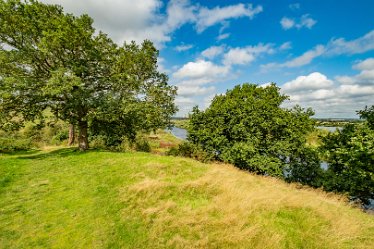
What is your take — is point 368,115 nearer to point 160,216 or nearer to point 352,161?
point 352,161

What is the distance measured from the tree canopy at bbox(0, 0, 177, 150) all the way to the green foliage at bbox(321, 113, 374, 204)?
16328mm

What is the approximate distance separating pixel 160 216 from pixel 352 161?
15.8 metres

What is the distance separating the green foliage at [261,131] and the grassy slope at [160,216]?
10.1 m

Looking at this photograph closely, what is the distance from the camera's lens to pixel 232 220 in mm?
8773

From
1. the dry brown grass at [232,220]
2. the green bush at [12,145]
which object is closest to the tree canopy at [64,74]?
the green bush at [12,145]

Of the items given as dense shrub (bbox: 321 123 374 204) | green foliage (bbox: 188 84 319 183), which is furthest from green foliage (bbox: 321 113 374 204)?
green foliage (bbox: 188 84 319 183)

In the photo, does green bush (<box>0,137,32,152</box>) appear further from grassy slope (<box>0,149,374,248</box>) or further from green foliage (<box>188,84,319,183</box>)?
green foliage (<box>188,84,319,183</box>)

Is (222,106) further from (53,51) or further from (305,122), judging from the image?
(53,51)

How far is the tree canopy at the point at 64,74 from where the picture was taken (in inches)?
720

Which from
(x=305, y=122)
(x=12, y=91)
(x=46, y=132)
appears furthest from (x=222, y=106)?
(x=46, y=132)

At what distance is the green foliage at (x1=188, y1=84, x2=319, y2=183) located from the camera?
2259 centimetres

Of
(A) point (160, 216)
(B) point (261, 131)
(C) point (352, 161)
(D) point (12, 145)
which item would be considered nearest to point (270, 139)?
(B) point (261, 131)

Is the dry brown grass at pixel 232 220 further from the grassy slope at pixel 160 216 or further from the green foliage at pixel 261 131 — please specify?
the green foliage at pixel 261 131

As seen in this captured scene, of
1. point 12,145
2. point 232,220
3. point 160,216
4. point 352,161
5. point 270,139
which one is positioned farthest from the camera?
point 12,145
